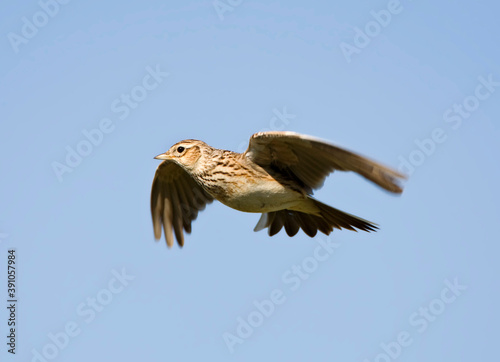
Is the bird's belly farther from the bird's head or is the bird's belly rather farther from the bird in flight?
the bird's head

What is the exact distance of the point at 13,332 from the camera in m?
8.95

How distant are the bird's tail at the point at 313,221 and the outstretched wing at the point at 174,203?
1.11 m

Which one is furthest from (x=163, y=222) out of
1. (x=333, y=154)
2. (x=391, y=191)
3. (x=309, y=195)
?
(x=391, y=191)

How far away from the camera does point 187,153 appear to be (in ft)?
28.9

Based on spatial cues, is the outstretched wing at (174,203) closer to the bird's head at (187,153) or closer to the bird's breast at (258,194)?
the bird's head at (187,153)

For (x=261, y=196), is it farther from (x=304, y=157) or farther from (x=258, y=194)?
(x=304, y=157)

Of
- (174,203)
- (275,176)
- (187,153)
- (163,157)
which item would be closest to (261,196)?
(275,176)

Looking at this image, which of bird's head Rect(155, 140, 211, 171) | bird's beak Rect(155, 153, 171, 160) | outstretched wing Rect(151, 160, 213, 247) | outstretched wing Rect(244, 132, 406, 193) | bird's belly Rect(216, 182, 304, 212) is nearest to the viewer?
outstretched wing Rect(244, 132, 406, 193)

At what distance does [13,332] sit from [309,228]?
375 centimetres

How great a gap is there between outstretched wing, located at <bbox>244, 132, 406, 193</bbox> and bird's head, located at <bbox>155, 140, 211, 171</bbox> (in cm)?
70

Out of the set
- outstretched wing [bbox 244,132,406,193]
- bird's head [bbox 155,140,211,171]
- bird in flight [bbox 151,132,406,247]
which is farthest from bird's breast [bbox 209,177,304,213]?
bird's head [bbox 155,140,211,171]

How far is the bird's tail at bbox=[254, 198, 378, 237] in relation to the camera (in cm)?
833

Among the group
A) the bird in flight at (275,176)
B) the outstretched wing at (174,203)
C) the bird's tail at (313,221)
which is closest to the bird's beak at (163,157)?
the bird in flight at (275,176)

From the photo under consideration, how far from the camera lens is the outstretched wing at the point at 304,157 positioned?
6.83 m
